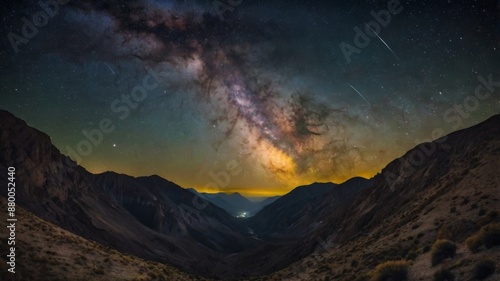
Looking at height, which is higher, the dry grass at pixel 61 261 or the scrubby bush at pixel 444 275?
the dry grass at pixel 61 261

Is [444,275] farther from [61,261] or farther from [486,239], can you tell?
[61,261]

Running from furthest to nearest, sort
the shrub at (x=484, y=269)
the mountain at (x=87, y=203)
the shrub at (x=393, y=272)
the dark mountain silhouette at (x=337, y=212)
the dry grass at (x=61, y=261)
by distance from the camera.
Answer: the mountain at (x=87, y=203) → the dark mountain silhouette at (x=337, y=212) → the dry grass at (x=61, y=261) → the shrub at (x=393, y=272) → the shrub at (x=484, y=269)

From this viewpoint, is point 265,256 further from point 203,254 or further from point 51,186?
point 51,186

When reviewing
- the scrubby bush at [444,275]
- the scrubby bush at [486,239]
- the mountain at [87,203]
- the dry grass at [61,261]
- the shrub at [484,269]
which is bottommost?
the scrubby bush at [444,275]

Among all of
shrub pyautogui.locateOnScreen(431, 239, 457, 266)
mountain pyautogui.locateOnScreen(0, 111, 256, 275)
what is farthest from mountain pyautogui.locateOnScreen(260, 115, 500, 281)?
mountain pyautogui.locateOnScreen(0, 111, 256, 275)

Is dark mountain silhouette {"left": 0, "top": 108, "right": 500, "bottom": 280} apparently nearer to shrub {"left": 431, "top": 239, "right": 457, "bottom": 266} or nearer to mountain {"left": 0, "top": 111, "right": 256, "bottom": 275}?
mountain {"left": 0, "top": 111, "right": 256, "bottom": 275}

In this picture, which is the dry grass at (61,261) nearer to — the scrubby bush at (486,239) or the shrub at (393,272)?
the shrub at (393,272)

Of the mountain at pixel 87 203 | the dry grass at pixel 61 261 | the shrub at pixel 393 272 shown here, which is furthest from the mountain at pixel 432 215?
the mountain at pixel 87 203
